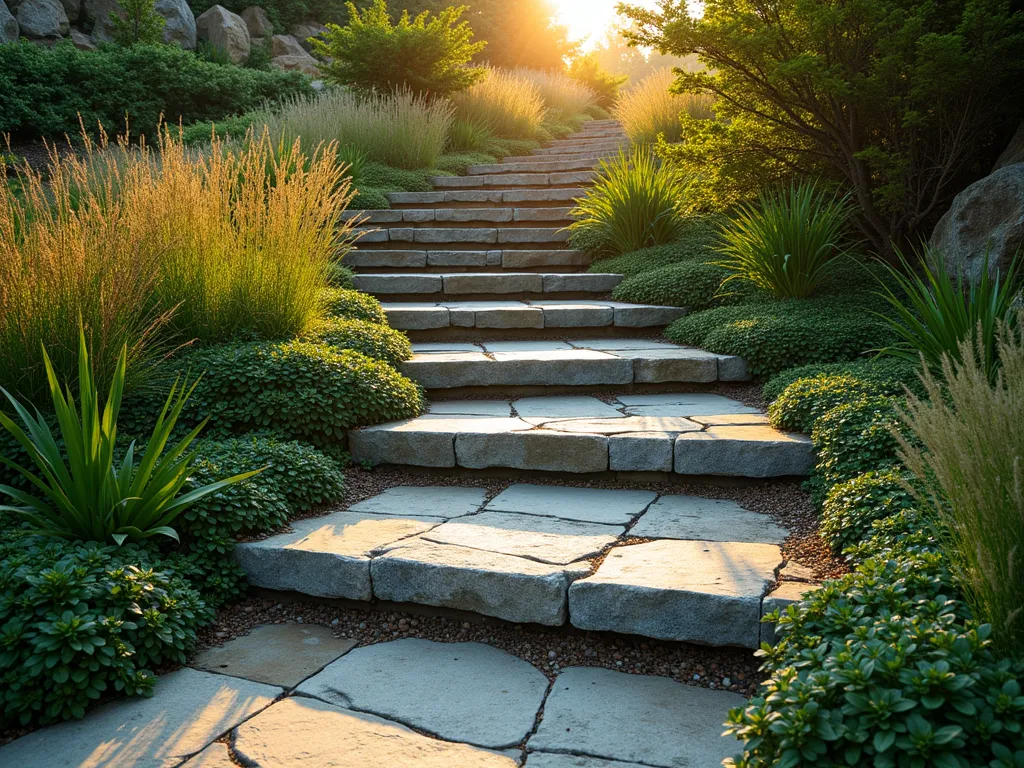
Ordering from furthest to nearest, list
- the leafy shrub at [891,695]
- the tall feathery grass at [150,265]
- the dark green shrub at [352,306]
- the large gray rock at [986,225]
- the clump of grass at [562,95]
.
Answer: the clump of grass at [562,95] → the dark green shrub at [352,306] → the large gray rock at [986,225] → the tall feathery grass at [150,265] → the leafy shrub at [891,695]

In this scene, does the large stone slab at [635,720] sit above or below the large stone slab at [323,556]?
below

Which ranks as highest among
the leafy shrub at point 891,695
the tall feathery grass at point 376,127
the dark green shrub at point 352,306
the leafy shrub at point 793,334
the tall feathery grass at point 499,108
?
the tall feathery grass at point 499,108

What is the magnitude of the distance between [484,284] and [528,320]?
2.73ft

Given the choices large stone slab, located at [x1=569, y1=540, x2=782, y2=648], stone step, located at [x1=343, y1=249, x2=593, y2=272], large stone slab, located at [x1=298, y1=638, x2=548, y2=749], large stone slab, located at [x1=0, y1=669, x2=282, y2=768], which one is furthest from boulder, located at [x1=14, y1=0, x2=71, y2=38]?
large stone slab, located at [x1=569, y1=540, x2=782, y2=648]

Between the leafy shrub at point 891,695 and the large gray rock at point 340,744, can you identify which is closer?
the leafy shrub at point 891,695

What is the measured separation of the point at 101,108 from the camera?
10.5m

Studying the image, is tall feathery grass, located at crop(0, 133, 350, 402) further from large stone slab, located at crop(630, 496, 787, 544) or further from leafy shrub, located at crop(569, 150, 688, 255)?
leafy shrub, located at crop(569, 150, 688, 255)

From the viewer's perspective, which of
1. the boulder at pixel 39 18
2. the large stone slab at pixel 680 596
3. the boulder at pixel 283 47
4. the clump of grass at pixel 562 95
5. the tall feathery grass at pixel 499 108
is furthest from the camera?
the boulder at pixel 283 47

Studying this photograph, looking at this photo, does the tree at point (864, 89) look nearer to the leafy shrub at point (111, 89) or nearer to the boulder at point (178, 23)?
the leafy shrub at point (111, 89)

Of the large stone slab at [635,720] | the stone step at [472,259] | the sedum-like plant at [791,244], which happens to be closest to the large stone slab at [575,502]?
the large stone slab at [635,720]

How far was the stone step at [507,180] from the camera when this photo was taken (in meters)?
8.59

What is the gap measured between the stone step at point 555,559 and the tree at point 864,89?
9.78 ft

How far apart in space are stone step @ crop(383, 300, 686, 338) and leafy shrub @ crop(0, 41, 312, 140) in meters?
5.53

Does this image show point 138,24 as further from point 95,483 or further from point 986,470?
point 986,470
